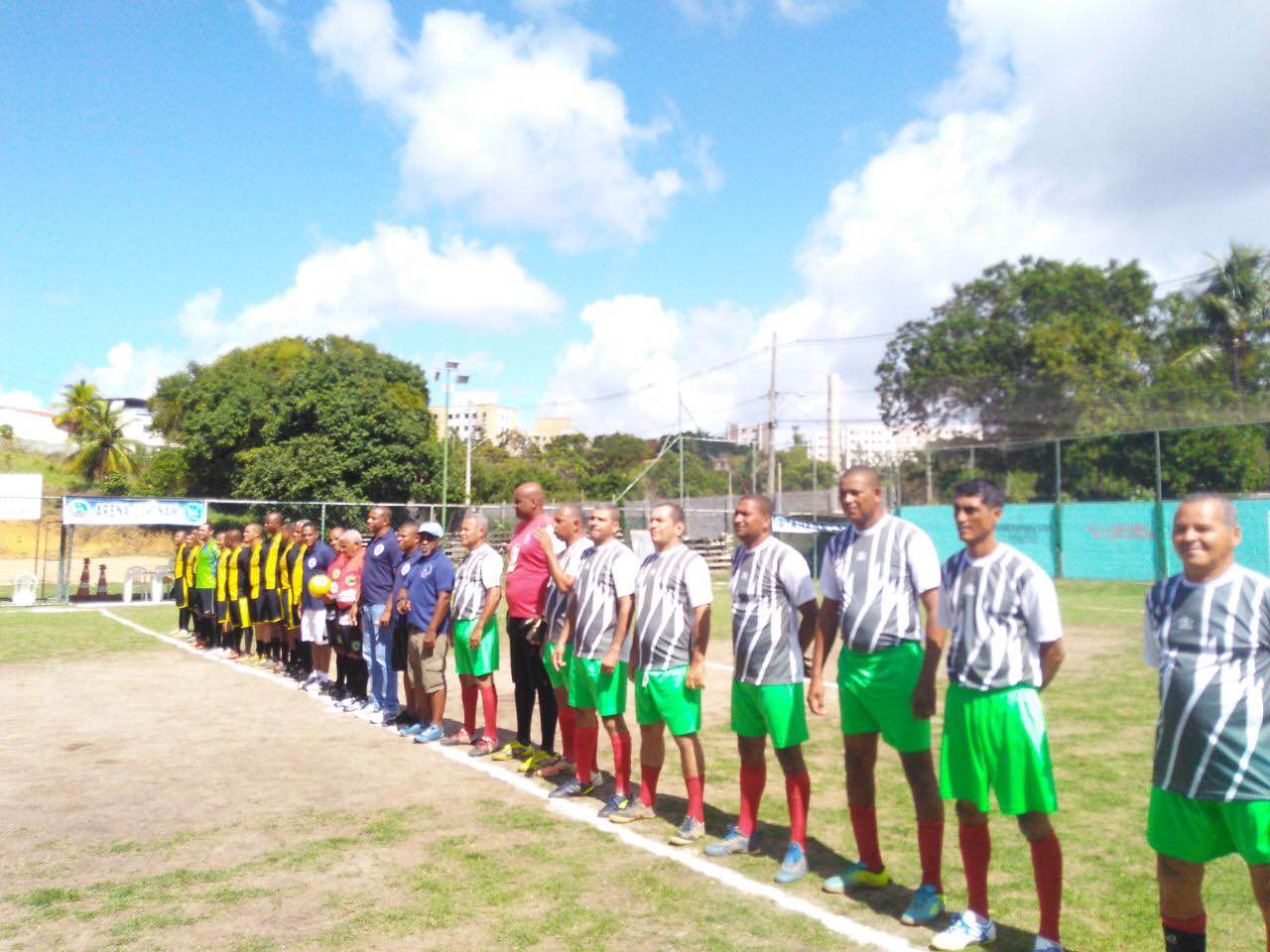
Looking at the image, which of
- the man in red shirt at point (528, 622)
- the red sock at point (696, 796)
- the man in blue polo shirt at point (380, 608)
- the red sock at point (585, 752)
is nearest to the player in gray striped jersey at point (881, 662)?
the red sock at point (696, 796)

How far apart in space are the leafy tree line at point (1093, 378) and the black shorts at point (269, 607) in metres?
21.9

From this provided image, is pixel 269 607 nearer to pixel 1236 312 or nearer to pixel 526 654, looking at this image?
pixel 526 654

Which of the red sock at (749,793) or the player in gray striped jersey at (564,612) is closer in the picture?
the red sock at (749,793)

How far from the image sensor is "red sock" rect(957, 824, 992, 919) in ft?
13.2

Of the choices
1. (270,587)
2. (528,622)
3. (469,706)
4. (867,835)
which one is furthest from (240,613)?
(867,835)

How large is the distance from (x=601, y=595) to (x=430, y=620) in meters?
2.27

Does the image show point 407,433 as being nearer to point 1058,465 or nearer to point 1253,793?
point 1058,465

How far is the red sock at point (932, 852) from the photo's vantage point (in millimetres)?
4355

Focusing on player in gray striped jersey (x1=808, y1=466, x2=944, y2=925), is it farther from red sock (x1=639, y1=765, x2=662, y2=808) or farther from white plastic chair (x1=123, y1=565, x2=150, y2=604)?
white plastic chair (x1=123, y1=565, x2=150, y2=604)

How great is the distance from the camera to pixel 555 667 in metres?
6.46

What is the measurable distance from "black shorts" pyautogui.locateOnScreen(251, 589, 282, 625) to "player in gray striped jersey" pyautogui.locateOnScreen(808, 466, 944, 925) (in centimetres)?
876

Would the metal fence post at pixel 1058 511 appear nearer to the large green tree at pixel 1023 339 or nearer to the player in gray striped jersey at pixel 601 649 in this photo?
the large green tree at pixel 1023 339

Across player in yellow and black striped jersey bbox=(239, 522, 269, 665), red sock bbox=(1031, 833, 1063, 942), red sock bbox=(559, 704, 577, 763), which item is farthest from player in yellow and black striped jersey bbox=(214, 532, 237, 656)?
red sock bbox=(1031, 833, 1063, 942)

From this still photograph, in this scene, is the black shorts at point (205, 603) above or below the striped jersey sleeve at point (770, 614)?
below
